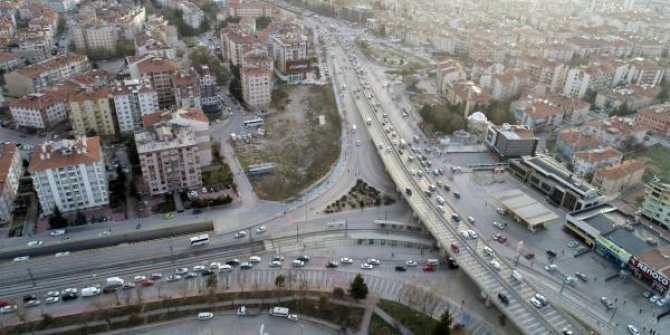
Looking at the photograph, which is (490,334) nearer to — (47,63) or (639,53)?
(47,63)

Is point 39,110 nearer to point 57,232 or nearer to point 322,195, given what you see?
point 57,232

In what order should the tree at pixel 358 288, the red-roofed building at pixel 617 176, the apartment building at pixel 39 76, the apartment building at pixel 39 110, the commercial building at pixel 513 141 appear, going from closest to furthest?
the tree at pixel 358 288
the red-roofed building at pixel 617 176
the commercial building at pixel 513 141
the apartment building at pixel 39 110
the apartment building at pixel 39 76

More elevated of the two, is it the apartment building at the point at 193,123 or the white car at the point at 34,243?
the apartment building at the point at 193,123

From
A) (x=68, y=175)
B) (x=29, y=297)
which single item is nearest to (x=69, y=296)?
(x=29, y=297)

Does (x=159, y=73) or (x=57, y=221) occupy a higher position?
(x=159, y=73)

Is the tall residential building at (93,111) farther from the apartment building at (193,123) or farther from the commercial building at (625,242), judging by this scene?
the commercial building at (625,242)

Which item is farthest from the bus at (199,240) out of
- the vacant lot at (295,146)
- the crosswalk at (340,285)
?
the vacant lot at (295,146)
